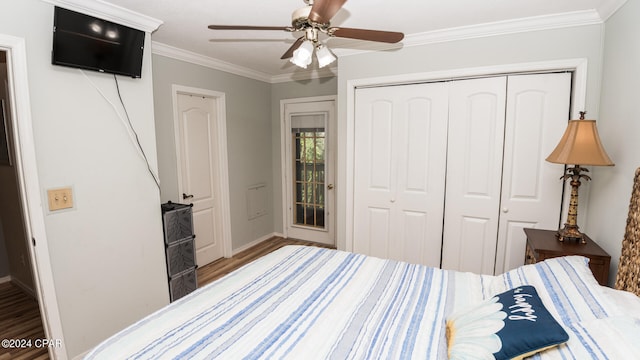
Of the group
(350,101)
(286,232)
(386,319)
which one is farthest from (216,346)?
(286,232)

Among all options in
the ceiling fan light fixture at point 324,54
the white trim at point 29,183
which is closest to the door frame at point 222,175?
the white trim at point 29,183

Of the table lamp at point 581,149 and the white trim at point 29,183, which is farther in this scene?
the table lamp at point 581,149

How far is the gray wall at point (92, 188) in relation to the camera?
184 centimetres

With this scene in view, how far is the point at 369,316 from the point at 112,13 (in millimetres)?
2554

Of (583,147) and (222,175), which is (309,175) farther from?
(583,147)

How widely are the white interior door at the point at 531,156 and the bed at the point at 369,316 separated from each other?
3.15 ft

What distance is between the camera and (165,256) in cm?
262

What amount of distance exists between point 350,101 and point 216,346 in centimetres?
251

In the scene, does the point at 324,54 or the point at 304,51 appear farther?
the point at 324,54

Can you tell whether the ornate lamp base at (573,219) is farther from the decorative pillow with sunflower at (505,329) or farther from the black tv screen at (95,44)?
the black tv screen at (95,44)

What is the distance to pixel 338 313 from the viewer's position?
141 centimetres

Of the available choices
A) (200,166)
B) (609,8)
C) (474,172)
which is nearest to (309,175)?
(200,166)

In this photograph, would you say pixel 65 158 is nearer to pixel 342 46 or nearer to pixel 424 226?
pixel 342 46

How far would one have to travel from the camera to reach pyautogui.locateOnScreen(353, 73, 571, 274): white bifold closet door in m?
2.47
